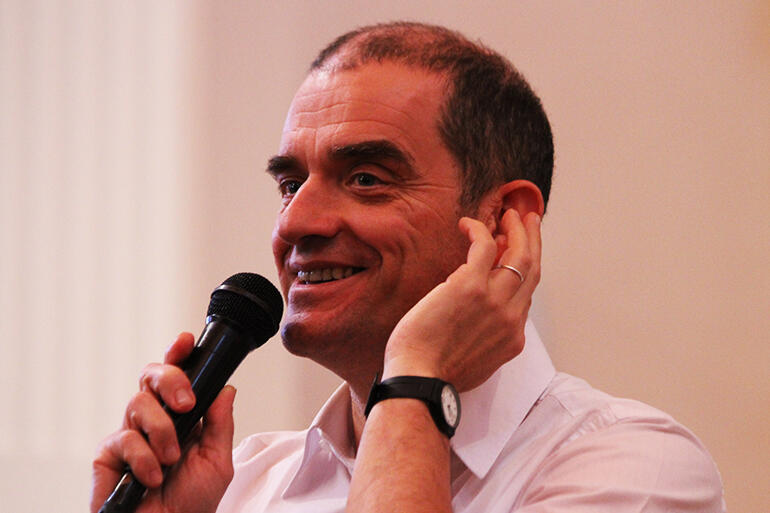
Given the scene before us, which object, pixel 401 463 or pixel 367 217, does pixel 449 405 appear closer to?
pixel 401 463

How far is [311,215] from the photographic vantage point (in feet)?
5.46

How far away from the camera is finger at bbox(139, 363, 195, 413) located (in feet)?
4.75

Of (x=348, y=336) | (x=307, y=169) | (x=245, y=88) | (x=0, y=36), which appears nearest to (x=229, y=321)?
(x=348, y=336)

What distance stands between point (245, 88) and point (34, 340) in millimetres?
959

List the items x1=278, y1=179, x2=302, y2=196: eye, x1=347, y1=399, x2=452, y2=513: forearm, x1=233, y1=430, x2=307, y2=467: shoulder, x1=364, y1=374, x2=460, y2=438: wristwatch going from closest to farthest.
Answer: x1=347, y1=399, x2=452, y2=513: forearm, x1=364, y1=374, x2=460, y2=438: wristwatch, x1=278, y1=179, x2=302, y2=196: eye, x1=233, y1=430, x2=307, y2=467: shoulder

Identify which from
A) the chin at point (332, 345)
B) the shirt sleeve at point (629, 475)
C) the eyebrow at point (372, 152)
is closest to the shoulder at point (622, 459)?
the shirt sleeve at point (629, 475)

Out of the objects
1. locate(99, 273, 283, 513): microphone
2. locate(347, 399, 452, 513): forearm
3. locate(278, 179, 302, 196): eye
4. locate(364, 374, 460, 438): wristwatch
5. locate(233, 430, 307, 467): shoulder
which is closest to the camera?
locate(347, 399, 452, 513): forearm

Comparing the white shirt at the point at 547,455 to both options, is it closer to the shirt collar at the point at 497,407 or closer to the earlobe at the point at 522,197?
the shirt collar at the point at 497,407

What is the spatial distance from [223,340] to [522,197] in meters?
0.64

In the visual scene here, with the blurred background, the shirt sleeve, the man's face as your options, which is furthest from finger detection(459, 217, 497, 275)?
the blurred background

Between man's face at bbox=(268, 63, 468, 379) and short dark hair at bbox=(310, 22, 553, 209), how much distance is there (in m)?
0.04

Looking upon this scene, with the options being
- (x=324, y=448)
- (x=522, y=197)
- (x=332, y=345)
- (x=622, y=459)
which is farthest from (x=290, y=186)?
(x=622, y=459)

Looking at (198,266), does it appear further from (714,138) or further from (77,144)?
(714,138)

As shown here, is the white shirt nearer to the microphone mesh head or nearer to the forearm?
the forearm
